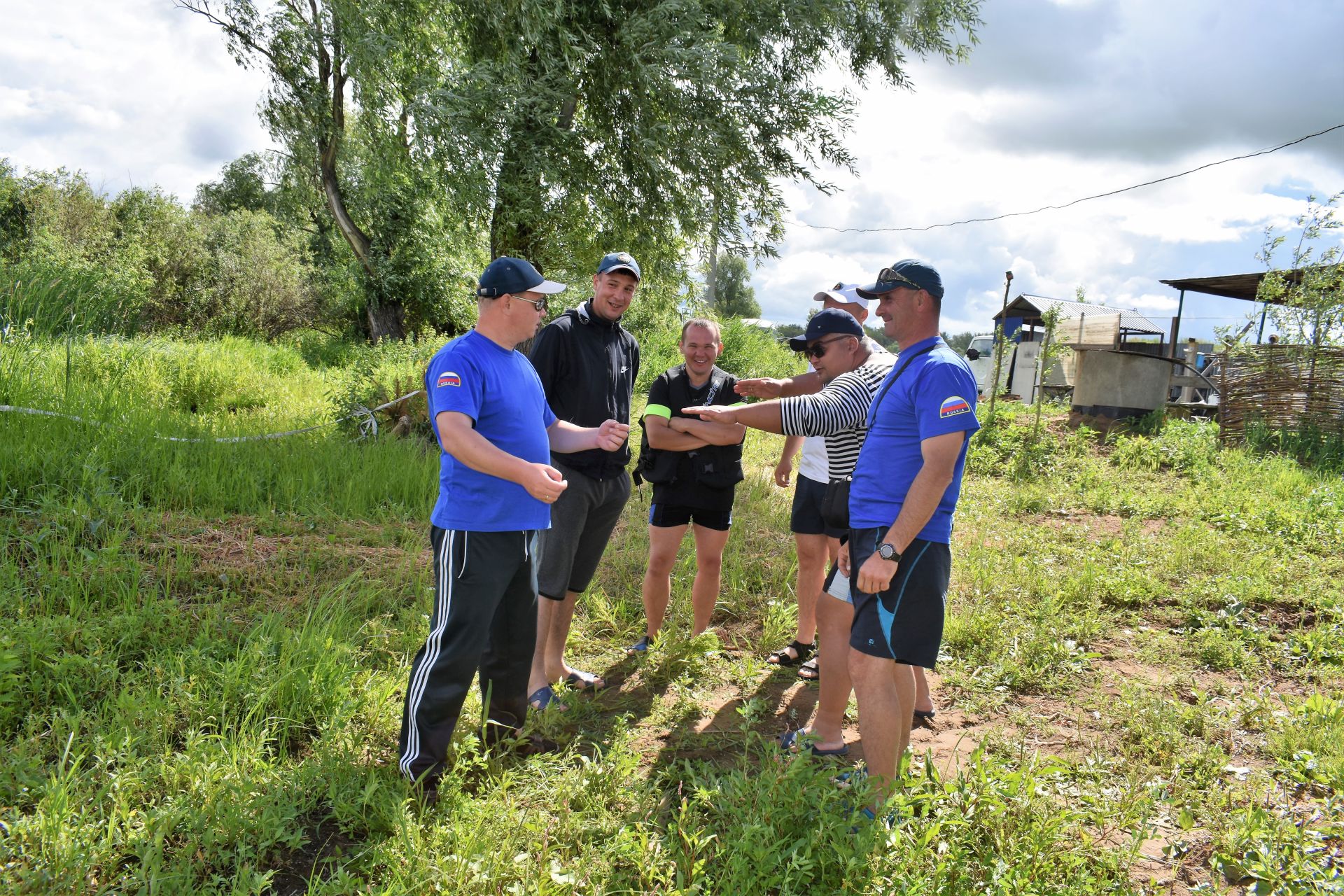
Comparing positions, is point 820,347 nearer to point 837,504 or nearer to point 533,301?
point 837,504

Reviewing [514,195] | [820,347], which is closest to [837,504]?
[820,347]

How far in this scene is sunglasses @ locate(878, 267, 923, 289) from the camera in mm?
2822

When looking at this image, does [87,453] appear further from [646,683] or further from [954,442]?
[954,442]

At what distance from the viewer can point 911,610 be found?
2684 mm

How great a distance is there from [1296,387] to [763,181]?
886 cm

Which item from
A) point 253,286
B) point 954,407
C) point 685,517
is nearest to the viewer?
point 954,407

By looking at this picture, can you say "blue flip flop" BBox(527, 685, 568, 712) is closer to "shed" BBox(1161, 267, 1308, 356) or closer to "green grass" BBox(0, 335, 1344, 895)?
"green grass" BBox(0, 335, 1344, 895)

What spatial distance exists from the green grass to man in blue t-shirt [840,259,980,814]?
0.32m

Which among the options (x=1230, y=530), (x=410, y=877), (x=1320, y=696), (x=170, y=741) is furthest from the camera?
(x=1230, y=530)

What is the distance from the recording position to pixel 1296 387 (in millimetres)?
11586

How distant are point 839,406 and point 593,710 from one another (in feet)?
6.45

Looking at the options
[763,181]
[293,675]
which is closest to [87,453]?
[293,675]

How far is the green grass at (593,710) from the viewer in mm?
2518

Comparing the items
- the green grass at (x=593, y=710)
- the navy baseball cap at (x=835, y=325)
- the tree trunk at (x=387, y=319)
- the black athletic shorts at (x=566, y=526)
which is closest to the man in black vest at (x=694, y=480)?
the green grass at (x=593, y=710)
